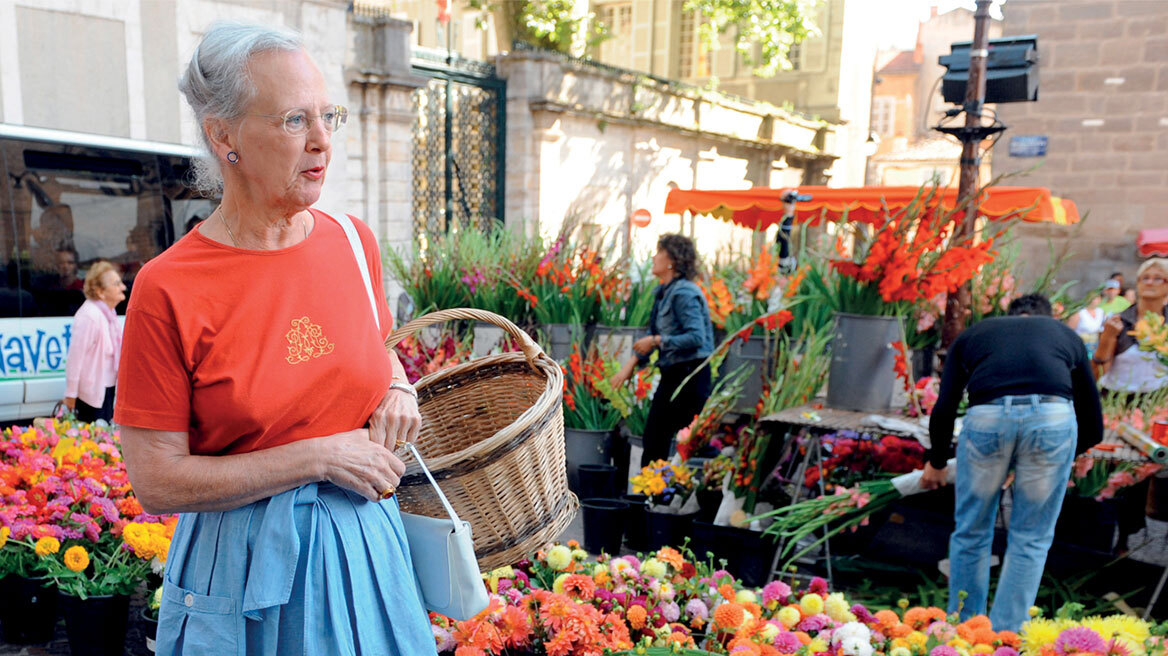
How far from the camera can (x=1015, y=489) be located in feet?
11.1

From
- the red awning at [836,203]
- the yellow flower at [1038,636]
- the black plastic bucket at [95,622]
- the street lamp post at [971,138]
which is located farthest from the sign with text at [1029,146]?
the black plastic bucket at [95,622]

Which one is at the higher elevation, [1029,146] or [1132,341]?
[1029,146]

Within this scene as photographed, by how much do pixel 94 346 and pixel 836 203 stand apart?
6803 millimetres

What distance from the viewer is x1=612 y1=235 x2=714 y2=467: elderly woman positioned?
15.5 feet

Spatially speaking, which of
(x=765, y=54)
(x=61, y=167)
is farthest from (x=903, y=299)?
(x=765, y=54)

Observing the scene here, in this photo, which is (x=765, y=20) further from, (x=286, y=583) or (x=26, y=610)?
(x=286, y=583)

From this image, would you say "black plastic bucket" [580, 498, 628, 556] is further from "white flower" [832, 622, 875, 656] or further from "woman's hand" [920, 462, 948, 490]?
"white flower" [832, 622, 875, 656]

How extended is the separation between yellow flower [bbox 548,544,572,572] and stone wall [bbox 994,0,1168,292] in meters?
10.8

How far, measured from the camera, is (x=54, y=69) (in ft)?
25.6

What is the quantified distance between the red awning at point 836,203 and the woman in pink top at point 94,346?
17.0ft

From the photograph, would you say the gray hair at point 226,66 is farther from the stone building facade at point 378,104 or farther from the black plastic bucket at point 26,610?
the stone building facade at point 378,104

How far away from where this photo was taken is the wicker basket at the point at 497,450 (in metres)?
1.48

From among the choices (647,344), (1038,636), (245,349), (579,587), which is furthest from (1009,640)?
(647,344)

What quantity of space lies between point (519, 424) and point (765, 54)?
1429 centimetres
